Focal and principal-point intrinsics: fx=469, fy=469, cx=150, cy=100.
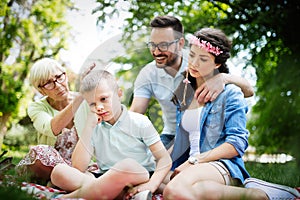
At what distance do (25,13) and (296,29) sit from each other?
368 centimetres

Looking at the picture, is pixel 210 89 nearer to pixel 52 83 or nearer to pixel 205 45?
pixel 205 45

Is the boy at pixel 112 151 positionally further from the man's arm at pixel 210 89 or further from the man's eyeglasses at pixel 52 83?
the man's eyeglasses at pixel 52 83

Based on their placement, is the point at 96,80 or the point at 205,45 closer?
the point at 96,80

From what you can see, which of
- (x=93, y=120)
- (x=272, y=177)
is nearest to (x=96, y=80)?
(x=93, y=120)

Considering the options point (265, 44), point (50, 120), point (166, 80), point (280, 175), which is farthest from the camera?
point (265, 44)

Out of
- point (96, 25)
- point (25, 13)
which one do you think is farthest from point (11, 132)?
point (96, 25)

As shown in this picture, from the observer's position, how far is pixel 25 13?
6199 millimetres

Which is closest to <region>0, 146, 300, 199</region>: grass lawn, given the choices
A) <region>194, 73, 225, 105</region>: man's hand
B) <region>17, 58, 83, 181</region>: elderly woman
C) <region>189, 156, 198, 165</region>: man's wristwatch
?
<region>17, 58, 83, 181</region>: elderly woman

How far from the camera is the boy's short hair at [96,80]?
5.23ft

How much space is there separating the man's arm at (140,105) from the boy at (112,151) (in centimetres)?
11

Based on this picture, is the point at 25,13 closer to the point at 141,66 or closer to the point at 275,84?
the point at 275,84

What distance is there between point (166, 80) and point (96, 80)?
30 centimetres

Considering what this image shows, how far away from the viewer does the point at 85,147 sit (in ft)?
5.62

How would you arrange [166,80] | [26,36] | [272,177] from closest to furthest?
[166,80], [272,177], [26,36]
